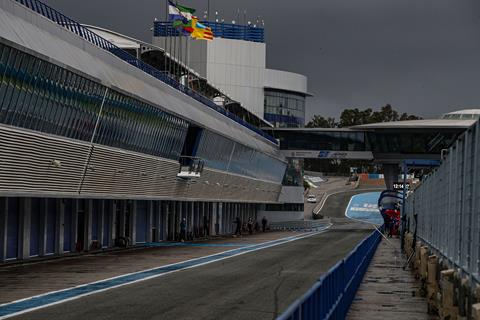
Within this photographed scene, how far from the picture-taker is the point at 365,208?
461 ft

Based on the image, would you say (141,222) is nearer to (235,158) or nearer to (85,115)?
(85,115)

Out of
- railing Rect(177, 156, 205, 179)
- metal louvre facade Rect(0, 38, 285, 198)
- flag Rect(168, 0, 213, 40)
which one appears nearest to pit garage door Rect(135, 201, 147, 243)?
metal louvre facade Rect(0, 38, 285, 198)

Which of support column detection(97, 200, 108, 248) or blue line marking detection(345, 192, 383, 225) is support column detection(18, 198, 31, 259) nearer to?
support column detection(97, 200, 108, 248)

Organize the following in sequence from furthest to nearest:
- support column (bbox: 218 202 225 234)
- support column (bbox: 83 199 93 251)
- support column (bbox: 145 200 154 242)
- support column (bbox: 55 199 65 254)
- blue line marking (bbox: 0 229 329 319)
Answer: support column (bbox: 218 202 225 234) → support column (bbox: 145 200 154 242) → support column (bbox: 83 199 93 251) → support column (bbox: 55 199 65 254) → blue line marking (bbox: 0 229 329 319)

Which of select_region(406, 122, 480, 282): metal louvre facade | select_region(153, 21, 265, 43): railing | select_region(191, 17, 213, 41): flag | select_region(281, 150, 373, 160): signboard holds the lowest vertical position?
select_region(406, 122, 480, 282): metal louvre facade

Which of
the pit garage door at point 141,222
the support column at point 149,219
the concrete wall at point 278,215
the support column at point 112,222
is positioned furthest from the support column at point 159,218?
the concrete wall at point 278,215

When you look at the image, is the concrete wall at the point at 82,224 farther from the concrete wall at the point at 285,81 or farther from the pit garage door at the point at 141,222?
the concrete wall at the point at 285,81

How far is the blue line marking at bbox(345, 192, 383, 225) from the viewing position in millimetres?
128500

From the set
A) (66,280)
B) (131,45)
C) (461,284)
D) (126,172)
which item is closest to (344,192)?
(131,45)

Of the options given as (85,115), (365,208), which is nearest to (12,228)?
(85,115)

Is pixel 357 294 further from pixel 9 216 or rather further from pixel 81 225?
pixel 81 225

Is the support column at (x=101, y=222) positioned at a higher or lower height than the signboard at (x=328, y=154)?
lower

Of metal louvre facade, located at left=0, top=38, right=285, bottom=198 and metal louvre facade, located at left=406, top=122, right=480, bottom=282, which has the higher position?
metal louvre facade, located at left=0, top=38, right=285, bottom=198

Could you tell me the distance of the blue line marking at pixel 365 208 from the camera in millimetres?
128500
